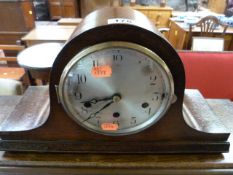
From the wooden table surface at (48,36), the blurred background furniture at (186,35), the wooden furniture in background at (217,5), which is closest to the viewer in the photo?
the wooden table surface at (48,36)

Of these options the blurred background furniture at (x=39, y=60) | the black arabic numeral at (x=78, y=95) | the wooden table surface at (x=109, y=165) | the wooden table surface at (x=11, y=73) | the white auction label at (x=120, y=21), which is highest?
the white auction label at (x=120, y=21)

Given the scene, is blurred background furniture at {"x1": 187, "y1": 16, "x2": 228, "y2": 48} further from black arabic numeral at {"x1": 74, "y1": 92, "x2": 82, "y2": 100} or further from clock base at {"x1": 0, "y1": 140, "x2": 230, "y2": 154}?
black arabic numeral at {"x1": 74, "y1": 92, "x2": 82, "y2": 100}

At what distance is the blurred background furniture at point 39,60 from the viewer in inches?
55.9

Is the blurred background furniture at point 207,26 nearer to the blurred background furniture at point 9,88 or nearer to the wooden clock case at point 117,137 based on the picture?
the blurred background furniture at point 9,88

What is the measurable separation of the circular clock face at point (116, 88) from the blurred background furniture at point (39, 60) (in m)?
0.84

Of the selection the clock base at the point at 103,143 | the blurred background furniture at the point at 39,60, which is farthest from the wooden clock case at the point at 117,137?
the blurred background furniture at the point at 39,60

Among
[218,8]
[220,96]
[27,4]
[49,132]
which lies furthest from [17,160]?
[218,8]

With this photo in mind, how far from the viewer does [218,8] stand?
181 inches

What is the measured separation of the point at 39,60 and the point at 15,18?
1.78 meters

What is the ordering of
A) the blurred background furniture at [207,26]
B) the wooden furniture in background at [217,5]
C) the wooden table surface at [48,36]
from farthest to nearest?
the wooden furniture in background at [217,5] < the blurred background furniture at [207,26] < the wooden table surface at [48,36]

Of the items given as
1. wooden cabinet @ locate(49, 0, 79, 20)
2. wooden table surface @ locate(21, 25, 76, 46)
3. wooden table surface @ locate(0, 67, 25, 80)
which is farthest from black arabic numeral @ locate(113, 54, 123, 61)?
wooden cabinet @ locate(49, 0, 79, 20)

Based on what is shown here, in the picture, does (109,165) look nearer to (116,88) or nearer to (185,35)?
(116,88)

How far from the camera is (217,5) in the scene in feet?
15.2

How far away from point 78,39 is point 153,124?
0.31m
